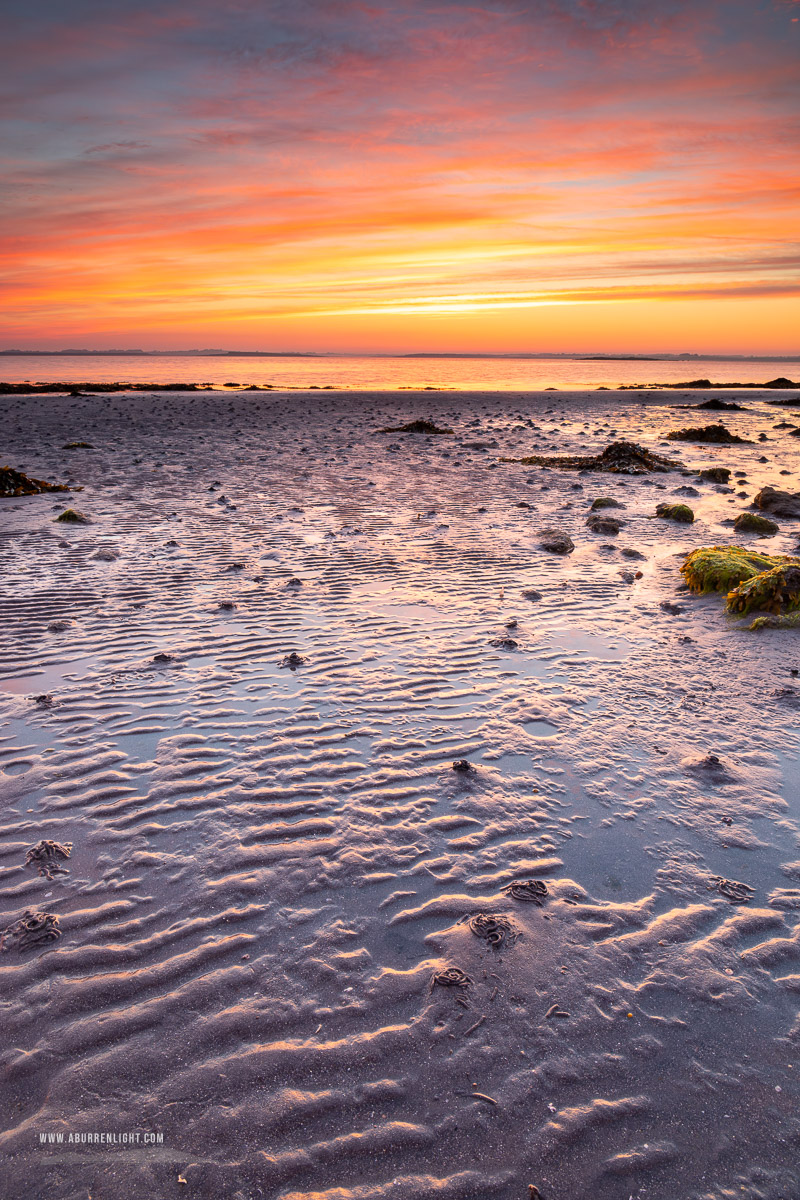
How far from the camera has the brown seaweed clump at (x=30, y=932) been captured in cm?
339

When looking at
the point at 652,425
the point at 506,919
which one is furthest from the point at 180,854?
the point at 652,425

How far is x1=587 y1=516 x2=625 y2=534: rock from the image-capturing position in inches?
478

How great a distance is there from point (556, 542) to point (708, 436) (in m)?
19.7

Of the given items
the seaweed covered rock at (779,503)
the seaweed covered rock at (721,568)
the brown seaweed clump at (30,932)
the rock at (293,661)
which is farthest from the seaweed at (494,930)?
the seaweed covered rock at (779,503)

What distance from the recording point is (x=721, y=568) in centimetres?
864

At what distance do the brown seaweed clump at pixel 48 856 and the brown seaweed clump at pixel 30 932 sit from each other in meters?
0.33

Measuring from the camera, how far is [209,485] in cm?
1585

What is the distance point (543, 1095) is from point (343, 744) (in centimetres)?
294

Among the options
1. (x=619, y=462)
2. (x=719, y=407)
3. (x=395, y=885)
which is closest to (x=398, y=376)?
(x=719, y=407)

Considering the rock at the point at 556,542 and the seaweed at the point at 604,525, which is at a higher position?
the seaweed at the point at 604,525

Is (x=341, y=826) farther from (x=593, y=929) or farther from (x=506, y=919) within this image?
(x=593, y=929)

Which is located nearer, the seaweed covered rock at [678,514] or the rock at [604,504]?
the seaweed covered rock at [678,514]

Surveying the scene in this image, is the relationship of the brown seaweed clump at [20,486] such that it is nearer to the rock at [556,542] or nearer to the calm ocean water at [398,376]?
the rock at [556,542]

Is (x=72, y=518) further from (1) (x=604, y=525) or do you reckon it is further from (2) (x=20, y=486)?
(1) (x=604, y=525)
